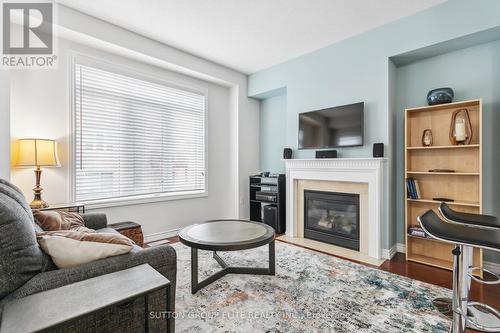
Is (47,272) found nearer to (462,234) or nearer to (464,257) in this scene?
(462,234)

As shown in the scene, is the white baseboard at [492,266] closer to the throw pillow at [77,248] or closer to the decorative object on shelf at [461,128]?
the decorative object on shelf at [461,128]

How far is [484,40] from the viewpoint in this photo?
258 centimetres

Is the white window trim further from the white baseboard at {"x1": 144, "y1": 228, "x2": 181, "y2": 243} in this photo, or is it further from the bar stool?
the bar stool

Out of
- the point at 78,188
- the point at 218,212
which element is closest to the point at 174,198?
the point at 218,212

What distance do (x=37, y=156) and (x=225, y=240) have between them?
212 cm

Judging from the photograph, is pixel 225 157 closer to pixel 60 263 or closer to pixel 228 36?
pixel 228 36

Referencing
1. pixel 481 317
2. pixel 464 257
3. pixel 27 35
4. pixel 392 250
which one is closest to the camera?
pixel 464 257

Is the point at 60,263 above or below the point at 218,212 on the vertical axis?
above

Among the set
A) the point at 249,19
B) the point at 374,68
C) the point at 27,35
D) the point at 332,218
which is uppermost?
the point at 249,19

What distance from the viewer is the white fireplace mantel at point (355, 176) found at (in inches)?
117

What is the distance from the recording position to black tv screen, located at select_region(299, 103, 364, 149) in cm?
319

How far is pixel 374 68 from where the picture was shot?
311cm

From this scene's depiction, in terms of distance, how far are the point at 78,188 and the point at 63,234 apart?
6.47ft

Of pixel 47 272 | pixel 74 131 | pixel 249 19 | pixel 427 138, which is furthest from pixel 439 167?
pixel 74 131
